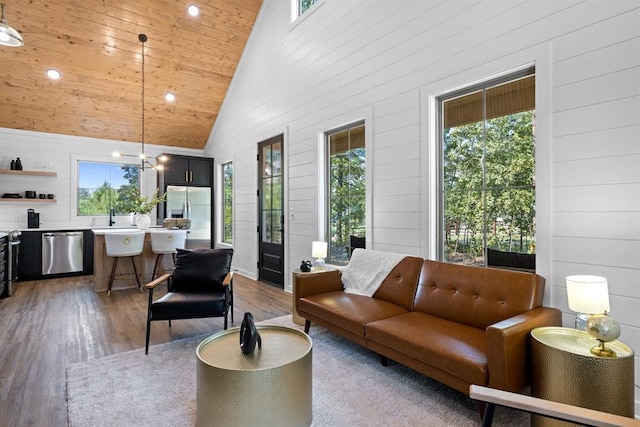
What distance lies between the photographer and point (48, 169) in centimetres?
664

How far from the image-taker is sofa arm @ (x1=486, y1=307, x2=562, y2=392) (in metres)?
1.83

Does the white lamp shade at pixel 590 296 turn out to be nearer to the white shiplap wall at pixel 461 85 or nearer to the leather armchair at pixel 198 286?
the white shiplap wall at pixel 461 85

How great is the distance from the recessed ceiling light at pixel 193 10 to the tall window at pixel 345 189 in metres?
2.98

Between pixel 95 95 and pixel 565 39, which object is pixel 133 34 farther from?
pixel 565 39

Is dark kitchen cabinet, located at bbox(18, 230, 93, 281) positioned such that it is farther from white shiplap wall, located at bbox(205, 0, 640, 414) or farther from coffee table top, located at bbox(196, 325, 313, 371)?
coffee table top, located at bbox(196, 325, 313, 371)

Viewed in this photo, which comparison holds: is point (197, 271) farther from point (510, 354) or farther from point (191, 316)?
point (510, 354)

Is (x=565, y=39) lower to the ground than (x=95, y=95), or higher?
lower

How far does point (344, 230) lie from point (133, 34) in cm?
454

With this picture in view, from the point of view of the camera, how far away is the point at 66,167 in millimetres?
6824

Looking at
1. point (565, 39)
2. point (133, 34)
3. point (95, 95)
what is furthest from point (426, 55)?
point (95, 95)

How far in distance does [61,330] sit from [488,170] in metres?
4.47

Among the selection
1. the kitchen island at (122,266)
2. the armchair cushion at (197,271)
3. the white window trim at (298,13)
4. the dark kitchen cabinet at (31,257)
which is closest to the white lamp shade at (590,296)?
the armchair cushion at (197,271)

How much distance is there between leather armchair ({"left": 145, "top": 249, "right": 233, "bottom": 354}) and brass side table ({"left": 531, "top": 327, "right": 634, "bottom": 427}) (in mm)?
2463

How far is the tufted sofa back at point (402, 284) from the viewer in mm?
3020
